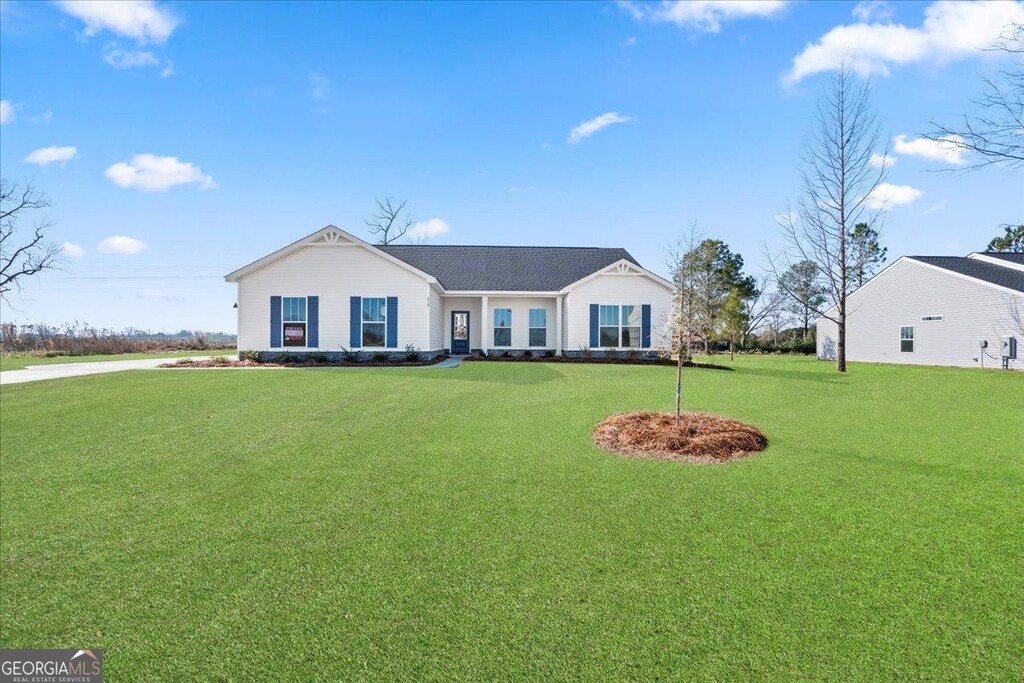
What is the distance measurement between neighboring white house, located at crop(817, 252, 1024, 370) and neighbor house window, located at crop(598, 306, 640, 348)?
13.6m

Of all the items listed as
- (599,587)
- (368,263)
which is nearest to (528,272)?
(368,263)

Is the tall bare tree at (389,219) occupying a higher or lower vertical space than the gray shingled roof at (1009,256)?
higher

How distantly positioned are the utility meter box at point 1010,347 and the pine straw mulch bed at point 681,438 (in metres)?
19.2

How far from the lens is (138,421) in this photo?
8094mm

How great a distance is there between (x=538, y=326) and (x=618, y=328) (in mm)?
3739

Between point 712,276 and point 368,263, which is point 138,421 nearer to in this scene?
point 368,263

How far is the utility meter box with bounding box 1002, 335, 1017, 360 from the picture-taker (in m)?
18.6

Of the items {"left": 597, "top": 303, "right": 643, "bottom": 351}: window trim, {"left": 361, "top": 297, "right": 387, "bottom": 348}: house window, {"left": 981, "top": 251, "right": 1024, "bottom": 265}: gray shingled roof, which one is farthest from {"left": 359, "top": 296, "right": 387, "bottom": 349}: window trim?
{"left": 981, "top": 251, "right": 1024, "bottom": 265}: gray shingled roof

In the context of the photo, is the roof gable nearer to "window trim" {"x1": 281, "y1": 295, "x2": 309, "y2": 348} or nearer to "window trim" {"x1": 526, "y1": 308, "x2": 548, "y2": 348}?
"window trim" {"x1": 281, "y1": 295, "x2": 309, "y2": 348}

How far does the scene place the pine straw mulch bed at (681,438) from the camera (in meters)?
6.09

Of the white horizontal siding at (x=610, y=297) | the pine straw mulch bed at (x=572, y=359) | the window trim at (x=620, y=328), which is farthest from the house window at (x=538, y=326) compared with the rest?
the window trim at (x=620, y=328)

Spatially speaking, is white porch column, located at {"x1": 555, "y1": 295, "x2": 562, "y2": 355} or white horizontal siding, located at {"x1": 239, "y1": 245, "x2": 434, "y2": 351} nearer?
white horizontal siding, located at {"x1": 239, "y1": 245, "x2": 434, "y2": 351}

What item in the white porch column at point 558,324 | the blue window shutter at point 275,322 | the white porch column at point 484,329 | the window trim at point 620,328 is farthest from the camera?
the white porch column at point 558,324

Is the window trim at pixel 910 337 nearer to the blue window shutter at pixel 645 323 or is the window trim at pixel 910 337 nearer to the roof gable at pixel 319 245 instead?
the blue window shutter at pixel 645 323
